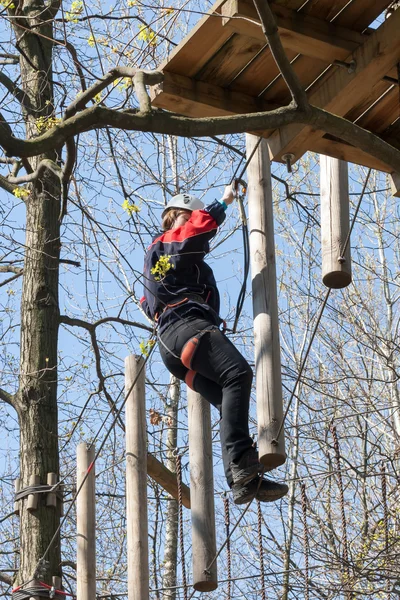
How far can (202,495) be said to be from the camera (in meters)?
5.06

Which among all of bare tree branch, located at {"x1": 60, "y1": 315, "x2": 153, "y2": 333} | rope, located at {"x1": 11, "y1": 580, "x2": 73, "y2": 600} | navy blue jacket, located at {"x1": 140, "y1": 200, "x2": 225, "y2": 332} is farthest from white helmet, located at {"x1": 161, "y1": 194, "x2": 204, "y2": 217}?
rope, located at {"x1": 11, "y1": 580, "x2": 73, "y2": 600}

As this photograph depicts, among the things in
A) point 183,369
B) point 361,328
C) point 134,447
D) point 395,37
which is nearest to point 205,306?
point 183,369

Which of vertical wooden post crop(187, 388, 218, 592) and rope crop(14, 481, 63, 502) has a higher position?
rope crop(14, 481, 63, 502)

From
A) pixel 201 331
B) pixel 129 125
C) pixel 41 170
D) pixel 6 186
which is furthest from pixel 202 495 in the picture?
pixel 6 186

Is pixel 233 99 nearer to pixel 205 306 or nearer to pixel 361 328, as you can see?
pixel 205 306

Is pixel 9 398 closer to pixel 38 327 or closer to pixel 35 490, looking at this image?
pixel 38 327

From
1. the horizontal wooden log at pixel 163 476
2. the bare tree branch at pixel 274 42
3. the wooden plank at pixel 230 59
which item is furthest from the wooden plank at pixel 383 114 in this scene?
the horizontal wooden log at pixel 163 476

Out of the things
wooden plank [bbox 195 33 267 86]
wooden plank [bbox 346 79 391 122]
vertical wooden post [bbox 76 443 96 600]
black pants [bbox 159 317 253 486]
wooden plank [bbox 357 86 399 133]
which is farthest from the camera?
vertical wooden post [bbox 76 443 96 600]

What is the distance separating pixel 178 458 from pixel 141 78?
2401 millimetres

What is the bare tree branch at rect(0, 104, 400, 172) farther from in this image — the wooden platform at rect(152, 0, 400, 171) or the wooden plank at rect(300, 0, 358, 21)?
the wooden plank at rect(300, 0, 358, 21)

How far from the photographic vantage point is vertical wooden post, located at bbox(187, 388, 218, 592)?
4895mm

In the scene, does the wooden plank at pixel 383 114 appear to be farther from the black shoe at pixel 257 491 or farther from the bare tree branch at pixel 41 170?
the bare tree branch at pixel 41 170

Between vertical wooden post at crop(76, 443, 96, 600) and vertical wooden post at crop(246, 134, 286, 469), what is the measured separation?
1544 mm

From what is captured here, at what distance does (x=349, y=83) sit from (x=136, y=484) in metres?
2.29
